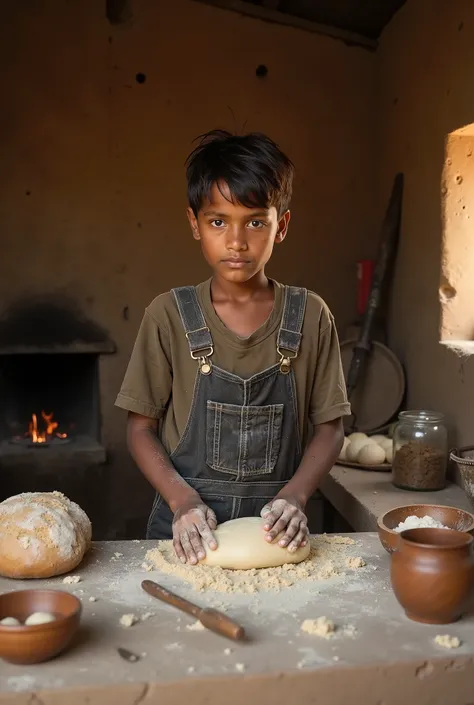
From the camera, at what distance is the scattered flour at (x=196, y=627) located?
1351 mm

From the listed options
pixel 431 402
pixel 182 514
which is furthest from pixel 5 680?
pixel 431 402

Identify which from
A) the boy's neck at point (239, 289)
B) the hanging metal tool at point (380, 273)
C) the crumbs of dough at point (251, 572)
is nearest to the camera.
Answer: the crumbs of dough at point (251, 572)

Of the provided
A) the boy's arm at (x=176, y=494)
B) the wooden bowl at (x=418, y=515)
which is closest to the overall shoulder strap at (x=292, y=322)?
the boy's arm at (x=176, y=494)

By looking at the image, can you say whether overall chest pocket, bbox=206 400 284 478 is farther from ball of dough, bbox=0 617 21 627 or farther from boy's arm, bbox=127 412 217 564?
ball of dough, bbox=0 617 21 627

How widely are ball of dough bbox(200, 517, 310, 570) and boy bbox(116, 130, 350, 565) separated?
240 millimetres

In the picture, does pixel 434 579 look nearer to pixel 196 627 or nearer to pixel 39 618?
pixel 196 627

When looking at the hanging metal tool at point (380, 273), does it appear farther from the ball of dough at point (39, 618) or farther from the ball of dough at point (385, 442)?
the ball of dough at point (39, 618)

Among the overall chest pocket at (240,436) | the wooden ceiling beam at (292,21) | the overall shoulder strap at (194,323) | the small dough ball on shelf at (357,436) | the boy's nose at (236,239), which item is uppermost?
the wooden ceiling beam at (292,21)

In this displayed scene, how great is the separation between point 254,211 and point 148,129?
2.71 metres

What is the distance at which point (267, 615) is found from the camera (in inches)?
56.1

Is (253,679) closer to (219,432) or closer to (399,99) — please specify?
(219,432)

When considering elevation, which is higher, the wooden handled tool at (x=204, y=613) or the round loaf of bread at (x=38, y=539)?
the round loaf of bread at (x=38, y=539)

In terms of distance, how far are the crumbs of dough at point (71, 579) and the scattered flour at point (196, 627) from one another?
0.33 meters


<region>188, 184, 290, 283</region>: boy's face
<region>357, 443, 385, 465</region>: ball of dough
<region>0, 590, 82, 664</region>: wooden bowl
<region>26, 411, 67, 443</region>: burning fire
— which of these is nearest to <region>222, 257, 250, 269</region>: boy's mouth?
<region>188, 184, 290, 283</region>: boy's face
